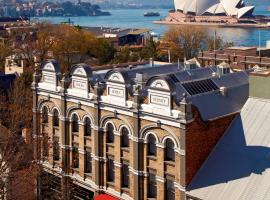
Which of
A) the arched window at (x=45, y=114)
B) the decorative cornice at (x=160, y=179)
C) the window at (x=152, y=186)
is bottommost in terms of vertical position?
the window at (x=152, y=186)

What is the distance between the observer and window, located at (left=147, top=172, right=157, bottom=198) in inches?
1167

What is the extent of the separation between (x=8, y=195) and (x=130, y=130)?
35.6ft

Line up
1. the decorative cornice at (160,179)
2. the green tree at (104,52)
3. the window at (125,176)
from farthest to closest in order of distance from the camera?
the green tree at (104,52) < the window at (125,176) < the decorative cornice at (160,179)

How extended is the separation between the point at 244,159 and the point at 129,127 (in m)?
6.90

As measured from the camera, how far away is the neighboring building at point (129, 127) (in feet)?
91.9

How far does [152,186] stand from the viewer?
29.9m

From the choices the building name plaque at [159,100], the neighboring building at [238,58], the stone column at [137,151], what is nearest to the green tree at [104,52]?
the neighboring building at [238,58]

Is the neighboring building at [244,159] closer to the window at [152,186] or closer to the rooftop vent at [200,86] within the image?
the window at [152,186]

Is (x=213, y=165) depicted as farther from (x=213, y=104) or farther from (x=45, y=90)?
(x=45, y=90)

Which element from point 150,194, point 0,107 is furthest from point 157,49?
point 150,194

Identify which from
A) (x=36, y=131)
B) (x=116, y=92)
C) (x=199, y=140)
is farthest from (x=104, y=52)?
(x=199, y=140)

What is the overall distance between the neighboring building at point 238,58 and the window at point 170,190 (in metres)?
30.3

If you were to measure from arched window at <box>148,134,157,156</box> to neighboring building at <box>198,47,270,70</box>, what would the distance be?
29617 millimetres

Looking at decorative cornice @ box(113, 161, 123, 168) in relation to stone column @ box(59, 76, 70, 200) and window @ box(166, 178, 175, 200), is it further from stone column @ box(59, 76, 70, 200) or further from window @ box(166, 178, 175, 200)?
stone column @ box(59, 76, 70, 200)
